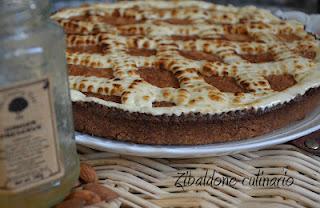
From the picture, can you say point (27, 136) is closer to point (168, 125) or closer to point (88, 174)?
point (88, 174)

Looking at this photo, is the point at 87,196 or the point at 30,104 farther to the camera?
the point at 87,196

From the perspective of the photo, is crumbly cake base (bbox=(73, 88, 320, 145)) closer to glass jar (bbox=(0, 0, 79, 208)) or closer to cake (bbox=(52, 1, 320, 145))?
cake (bbox=(52, 1, 320, 145))

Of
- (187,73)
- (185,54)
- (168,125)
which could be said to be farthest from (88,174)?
(185,54)

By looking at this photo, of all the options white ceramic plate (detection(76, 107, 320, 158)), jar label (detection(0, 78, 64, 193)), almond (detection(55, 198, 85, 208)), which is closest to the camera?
jar label (detection(0, 78, 64, 193))

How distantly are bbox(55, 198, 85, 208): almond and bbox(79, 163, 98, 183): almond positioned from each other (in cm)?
8

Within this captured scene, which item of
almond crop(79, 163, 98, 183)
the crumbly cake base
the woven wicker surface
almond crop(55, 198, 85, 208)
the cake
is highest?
the cake

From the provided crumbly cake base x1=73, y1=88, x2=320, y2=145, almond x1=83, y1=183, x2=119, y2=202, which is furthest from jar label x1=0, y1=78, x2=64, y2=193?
crumbly cake base x1=73, y1=88, x2=320, y2=145

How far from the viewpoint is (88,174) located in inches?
35.2

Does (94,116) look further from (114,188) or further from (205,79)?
(205,79)

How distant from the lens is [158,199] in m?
0.89

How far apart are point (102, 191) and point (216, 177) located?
0.24 meters

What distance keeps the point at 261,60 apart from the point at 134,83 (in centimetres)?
42

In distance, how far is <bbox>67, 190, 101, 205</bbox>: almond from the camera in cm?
82

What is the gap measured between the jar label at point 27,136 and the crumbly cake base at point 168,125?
0.80ft
